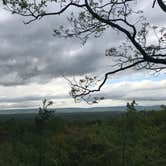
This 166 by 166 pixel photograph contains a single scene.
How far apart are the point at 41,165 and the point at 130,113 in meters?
4.23

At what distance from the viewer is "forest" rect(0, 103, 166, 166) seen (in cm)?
1925

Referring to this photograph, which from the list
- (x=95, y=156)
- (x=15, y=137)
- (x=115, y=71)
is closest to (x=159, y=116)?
(x=15, y=137)

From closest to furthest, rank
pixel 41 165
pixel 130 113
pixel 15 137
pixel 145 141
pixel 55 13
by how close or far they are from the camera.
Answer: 1. pixel 55 13
2. pixel 130 113
3. pixel 41 165
4. pixel 145 141
5. pixel 15 137

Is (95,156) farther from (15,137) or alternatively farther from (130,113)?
(15,137)

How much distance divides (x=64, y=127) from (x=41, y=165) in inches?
469

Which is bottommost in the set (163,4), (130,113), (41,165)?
(41,165)

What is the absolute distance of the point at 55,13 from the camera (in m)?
11.7

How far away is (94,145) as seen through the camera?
2123 cm

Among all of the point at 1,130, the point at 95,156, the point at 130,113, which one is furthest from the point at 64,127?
the point at 130,113

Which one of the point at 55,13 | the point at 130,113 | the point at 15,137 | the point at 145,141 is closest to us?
the point at 55,13

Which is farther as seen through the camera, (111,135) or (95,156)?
(111,135)

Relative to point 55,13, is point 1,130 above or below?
below

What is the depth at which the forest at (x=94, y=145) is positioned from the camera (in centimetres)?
1925

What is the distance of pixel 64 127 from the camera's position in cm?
3064
